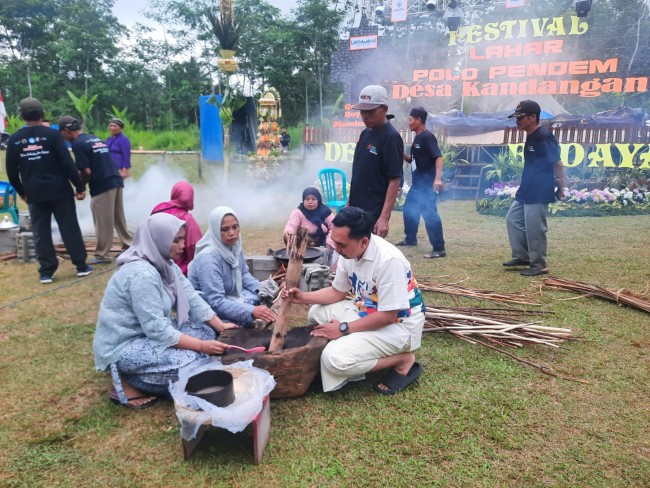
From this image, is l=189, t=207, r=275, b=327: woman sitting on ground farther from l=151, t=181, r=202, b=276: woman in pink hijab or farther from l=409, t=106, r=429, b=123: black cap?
l=409, t=106, r=429, b=123: black cap

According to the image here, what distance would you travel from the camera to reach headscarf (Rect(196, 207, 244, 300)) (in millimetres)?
3596

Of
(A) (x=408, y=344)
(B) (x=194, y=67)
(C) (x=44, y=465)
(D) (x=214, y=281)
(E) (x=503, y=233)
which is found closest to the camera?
(C) (x=44, y=465)

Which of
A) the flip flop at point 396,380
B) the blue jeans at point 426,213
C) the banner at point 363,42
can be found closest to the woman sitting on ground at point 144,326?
the flip flop at point 396,380

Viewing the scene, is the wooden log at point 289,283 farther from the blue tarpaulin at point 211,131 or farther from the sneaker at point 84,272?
the blue tarpaulin at point 211,131

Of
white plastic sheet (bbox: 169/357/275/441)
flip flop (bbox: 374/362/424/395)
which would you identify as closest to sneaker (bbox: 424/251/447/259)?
flip flop (bbox: 374/362/424/395)

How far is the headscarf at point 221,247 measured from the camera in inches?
142

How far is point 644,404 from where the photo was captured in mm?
2787

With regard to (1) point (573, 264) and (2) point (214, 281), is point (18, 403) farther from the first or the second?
(1) point (573, 264)

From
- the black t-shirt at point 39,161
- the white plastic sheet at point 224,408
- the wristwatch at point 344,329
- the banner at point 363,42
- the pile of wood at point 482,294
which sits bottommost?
the pile of wood at point 482,294

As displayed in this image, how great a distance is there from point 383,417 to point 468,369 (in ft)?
2.91

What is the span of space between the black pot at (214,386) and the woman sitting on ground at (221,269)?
1.03 metres

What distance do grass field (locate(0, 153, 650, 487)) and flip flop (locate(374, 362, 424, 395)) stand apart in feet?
0.17

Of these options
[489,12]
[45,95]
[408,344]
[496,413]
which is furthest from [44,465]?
[45,95]

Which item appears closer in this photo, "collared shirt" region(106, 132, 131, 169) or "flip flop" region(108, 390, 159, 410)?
"flip flop" region(108, 390, 159, 410)
